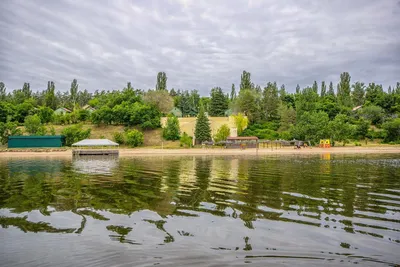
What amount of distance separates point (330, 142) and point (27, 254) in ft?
192

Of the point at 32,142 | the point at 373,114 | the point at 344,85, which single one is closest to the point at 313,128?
the point at 373,114

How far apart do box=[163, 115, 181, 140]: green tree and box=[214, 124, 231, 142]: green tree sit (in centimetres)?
793

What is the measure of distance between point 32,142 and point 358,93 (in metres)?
87.4

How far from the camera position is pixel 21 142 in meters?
56.9

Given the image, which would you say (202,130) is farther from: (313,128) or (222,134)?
(313,128)

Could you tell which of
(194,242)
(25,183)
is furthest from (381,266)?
(25,183)

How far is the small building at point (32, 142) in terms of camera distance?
56.8 m

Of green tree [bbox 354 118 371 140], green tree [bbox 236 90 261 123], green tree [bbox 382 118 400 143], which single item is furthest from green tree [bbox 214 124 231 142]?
green tree [bbox 382 118 400 143]

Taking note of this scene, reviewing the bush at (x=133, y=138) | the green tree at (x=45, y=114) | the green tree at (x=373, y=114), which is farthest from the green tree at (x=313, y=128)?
the green tree at (x=45, y=114)

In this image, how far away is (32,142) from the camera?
188ft

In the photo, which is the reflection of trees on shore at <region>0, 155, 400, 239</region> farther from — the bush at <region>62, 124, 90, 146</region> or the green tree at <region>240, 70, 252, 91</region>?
the green tree at <region>240, 70, 252, 91</region>

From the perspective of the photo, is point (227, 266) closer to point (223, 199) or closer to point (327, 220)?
point (327, 220)

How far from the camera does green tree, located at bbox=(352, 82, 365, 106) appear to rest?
9128 cm

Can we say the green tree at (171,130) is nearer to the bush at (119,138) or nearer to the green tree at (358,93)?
the bush at (119,138)
